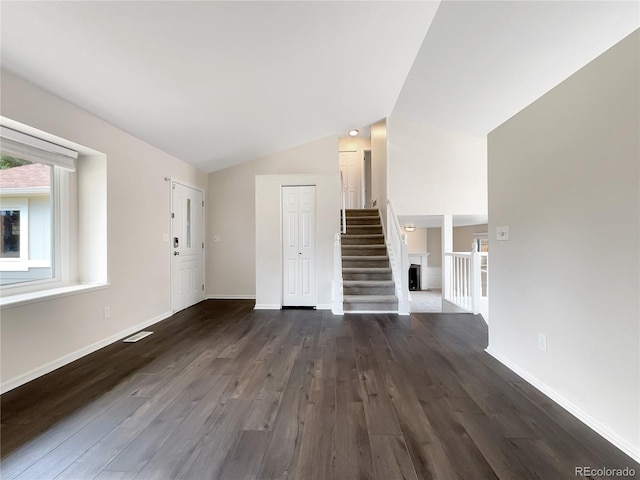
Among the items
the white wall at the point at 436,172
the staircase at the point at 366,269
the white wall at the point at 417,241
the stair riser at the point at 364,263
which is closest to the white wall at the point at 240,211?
the white wall at the point at 436,172

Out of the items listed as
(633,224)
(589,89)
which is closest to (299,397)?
(633,224)

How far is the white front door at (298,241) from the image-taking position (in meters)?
4.55

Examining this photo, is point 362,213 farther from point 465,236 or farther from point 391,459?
point 391,459

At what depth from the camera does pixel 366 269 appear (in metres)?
4.71

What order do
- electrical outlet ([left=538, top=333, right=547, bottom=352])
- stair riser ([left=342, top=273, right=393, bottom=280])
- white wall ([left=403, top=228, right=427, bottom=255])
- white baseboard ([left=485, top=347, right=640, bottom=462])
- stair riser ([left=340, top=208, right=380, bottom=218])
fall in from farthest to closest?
white wall ([left=403, top=228, right=427, bottom=255]) → stair riser ([left=340, top=208, right=380, bottom=218]) → stair riser ([left=342, top=273, right=393, bottom=280]) → electrical outlet ([left=538, top=333, right=547, bottom=352]) → white baseboard ([left=485, top=347, right=640, bottom=462])

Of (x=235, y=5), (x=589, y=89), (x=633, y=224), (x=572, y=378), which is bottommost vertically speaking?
(x=572, y=378)

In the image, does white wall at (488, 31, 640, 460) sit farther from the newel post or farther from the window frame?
the window frame

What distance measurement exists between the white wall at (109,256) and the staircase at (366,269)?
2779 millimetres

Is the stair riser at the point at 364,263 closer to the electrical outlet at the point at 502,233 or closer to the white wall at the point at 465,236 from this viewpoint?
the electrical outlet at the point at 502,233

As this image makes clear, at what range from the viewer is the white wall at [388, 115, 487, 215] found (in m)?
5.37

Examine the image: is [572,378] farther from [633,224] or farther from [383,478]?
[383,478]

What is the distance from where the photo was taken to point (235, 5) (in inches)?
76.6

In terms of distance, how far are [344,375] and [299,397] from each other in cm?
47

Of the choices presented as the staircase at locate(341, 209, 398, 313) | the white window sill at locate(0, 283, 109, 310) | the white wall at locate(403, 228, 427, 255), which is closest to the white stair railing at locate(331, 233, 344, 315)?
the staircase at locate(341, 209, 398, 313)
